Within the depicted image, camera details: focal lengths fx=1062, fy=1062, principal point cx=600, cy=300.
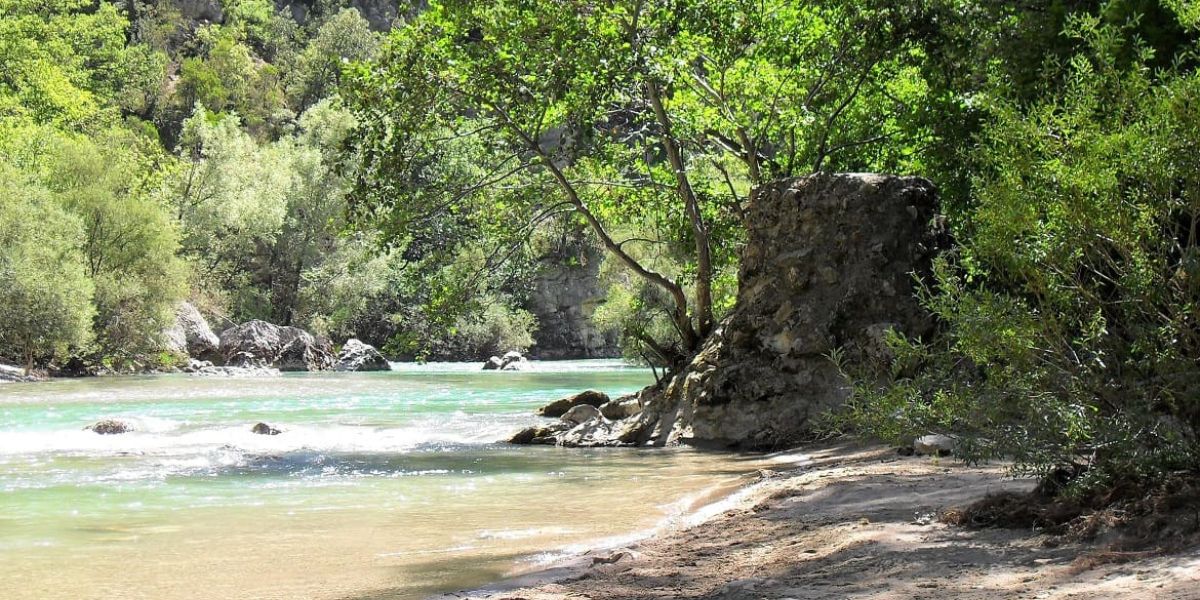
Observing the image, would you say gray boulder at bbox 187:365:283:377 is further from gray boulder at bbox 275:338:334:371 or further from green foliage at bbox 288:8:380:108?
green foliage at bbox 288:8:380:108

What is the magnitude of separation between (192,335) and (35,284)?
8.68 m

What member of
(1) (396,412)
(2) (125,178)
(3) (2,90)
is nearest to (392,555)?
(1) (396,412)

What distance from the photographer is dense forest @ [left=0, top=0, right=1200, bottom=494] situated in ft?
16.6

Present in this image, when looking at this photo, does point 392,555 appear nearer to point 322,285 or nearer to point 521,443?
point 521,443

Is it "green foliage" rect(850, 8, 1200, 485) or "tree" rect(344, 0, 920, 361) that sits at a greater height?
"tree" rect(344, 0, 920, 361)

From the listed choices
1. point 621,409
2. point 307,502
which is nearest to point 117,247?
point 621,409

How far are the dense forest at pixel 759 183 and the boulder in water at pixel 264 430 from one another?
98.3 inches

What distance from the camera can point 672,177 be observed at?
1681 centimetres

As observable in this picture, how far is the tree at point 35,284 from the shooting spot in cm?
3086

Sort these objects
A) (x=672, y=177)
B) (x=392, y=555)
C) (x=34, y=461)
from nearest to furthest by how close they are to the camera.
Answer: (x=392, y=555)
(x=34, y=461)
(x=672, y=177)

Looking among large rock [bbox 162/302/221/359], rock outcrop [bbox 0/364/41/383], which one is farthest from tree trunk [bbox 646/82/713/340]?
large rock [bbox 162/302/221/359]

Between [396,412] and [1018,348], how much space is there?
15654mm

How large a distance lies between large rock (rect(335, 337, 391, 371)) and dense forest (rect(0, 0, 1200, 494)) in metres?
6.53

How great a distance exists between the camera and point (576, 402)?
57.6 feet
